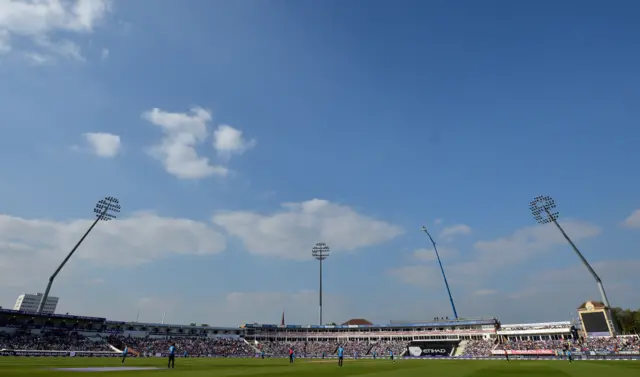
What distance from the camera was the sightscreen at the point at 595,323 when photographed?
8007 cm

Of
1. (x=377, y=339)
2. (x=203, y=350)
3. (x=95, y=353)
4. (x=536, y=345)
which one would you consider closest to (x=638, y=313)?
(x=536, y=345)

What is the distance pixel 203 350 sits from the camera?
307 feet

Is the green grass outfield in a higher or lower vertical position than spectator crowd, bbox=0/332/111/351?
lower

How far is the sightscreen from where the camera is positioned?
8007 cm

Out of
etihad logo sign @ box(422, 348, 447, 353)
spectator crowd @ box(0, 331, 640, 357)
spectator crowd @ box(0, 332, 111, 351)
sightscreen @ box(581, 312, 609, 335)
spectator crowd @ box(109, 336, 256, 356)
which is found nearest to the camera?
spectator crowd @ box(0, 331, 640, 357)

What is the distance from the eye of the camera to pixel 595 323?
3209 inches

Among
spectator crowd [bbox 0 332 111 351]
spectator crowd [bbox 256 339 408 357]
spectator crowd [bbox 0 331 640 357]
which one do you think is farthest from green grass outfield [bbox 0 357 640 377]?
spectator crowd [bbox 256 339 408 357]

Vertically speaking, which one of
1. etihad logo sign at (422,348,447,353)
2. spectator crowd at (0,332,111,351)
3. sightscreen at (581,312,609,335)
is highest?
sightscreen at (581,312,609,335)

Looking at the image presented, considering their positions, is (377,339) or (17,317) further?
(377,339)

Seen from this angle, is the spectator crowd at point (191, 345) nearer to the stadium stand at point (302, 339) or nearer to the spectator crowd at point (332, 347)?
the stadium stand at point (302, 339)

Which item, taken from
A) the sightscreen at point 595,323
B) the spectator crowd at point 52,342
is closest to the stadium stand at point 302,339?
the spectator crowd at point 52,342

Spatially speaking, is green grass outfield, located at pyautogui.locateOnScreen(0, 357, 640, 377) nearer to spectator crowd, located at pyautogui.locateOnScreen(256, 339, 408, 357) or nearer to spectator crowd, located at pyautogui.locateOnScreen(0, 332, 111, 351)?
spectator crowd, located at pyautogui.locateOnScreen(0, 332, 111, 351)

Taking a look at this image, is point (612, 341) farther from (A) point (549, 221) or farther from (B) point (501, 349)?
(A) point (549, 221)

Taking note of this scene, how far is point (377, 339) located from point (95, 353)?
80328mm
